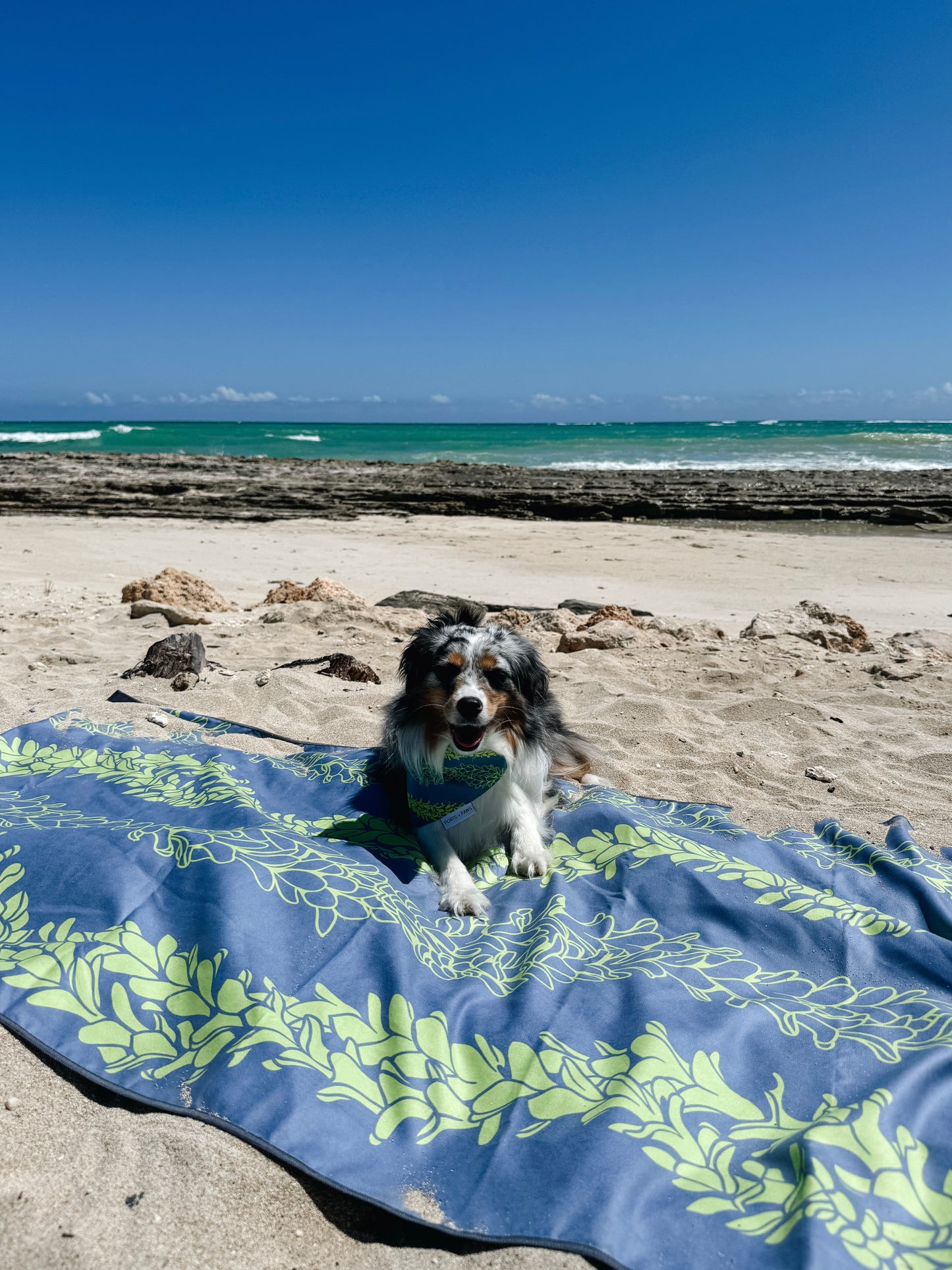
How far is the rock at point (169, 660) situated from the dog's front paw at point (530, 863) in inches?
124

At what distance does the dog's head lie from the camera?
121 inches

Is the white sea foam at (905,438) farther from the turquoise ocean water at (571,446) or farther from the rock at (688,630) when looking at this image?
the rock at (688,630)

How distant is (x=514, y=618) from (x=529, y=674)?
4.53 metres

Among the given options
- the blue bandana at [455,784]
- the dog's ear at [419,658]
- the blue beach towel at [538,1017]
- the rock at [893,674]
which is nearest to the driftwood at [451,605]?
the rock at [893,674]

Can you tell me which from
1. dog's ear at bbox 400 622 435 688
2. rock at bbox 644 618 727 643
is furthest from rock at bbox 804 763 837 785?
rock at bbox 644 618 727 643

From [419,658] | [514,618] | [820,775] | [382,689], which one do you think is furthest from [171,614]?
[820,775]

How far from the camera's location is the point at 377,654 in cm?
649

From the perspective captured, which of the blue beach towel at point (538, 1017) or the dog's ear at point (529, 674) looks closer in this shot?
the blue beach towel at point (538, 1017)

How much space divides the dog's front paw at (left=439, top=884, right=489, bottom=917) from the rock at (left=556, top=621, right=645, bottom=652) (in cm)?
394

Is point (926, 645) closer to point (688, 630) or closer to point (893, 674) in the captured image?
point (893, 674)

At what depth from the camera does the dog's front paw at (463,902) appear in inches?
115

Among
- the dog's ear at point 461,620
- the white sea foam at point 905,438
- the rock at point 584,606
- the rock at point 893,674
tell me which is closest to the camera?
the dog's ear at point 461,620

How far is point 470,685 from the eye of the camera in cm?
307

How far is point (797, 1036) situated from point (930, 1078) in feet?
1.04
